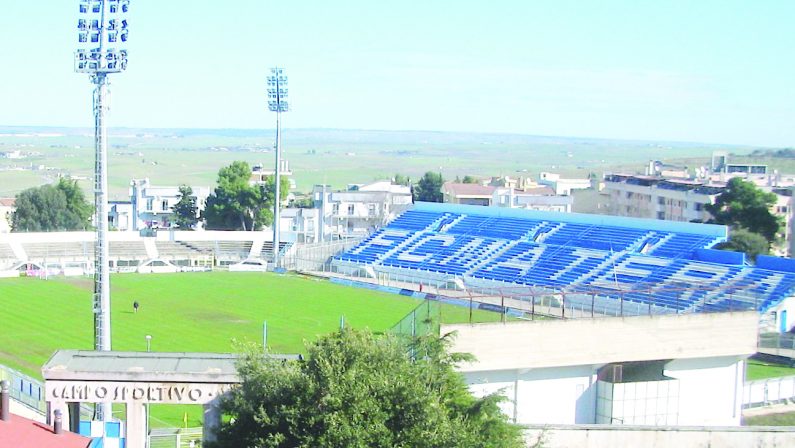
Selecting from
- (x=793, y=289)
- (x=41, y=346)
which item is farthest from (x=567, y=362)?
(x=793, y=289)

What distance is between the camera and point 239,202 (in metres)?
83.2

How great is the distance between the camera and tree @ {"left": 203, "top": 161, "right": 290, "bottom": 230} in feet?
273

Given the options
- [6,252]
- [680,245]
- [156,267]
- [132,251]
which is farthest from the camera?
[132,251]

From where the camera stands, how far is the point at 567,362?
71.9 feet

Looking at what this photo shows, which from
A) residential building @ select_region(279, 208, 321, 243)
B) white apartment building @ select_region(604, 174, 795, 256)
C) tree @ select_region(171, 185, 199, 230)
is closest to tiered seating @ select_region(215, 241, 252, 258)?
residential building @ select_region(279, 208, 321, 243)

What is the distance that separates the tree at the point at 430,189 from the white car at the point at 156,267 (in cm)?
4465

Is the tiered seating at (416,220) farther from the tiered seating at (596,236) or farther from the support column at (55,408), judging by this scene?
the support column at (55,408)

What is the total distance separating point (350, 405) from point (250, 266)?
178ft

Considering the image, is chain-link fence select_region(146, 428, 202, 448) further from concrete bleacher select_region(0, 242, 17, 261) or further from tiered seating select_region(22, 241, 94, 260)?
tiered seating select_region(22, 241, 94, 260)

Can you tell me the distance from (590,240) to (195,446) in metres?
41.4

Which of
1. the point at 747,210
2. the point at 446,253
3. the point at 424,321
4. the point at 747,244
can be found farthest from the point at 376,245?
the point at 424,321

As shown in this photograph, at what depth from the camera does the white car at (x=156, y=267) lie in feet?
213

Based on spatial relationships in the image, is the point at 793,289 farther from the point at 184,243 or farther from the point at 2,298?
the point at 184,243

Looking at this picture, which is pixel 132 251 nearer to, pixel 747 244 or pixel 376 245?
pixel 376 245
